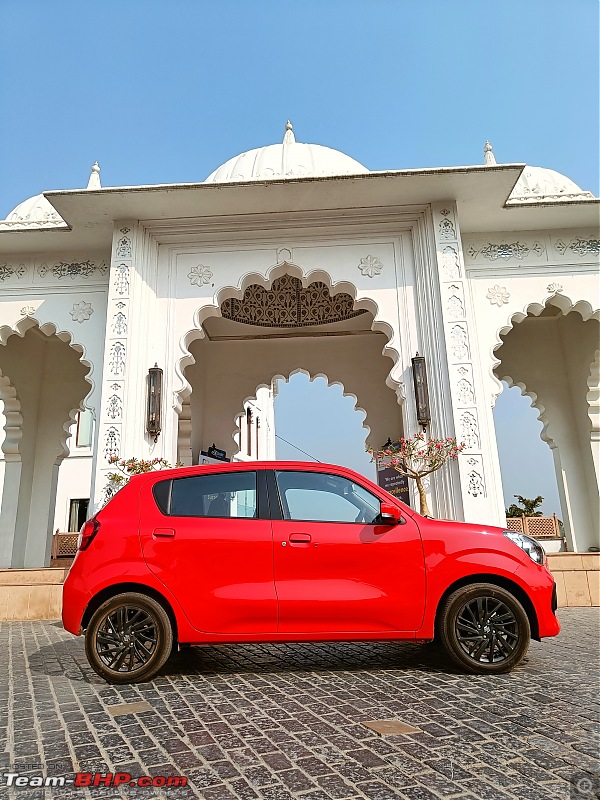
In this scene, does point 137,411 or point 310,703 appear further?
point 137,411

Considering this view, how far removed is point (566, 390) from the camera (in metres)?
11.6

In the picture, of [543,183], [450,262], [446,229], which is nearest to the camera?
[450,262]

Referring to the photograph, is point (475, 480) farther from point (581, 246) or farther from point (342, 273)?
point (581, 246)

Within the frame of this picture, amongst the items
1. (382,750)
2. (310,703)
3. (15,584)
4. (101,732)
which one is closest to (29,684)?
(101,732)

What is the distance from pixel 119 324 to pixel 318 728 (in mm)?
6863

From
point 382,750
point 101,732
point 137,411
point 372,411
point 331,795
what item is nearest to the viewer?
point 331,795

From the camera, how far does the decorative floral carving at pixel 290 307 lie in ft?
41.8

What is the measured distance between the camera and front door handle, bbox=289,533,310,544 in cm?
403

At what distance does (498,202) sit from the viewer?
8617mm

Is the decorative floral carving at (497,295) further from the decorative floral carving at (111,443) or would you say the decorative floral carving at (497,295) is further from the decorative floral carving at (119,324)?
the decorative floral carving at (111,443)

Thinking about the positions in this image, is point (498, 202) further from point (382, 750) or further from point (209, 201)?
point (382, 750)

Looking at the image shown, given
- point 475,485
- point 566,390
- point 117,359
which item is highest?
point 566,390

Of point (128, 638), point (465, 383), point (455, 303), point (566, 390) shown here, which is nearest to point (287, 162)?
point (455, 303)

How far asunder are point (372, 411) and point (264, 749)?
10.6 m
